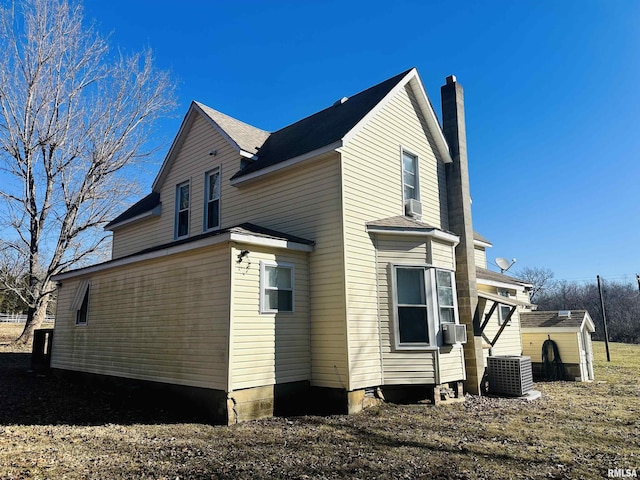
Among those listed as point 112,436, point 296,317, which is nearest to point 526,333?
point 296,317

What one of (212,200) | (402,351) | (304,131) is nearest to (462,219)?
(402,351)

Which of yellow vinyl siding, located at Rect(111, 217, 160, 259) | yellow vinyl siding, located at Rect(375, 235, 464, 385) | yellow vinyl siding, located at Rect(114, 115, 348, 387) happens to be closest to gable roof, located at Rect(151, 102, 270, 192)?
yellow vinyl siding, located at Rect(114, 115, 348, 387)

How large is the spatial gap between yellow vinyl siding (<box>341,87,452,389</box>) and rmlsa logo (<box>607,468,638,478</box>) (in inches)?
174

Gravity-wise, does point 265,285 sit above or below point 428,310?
above

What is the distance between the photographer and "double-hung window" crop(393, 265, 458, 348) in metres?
9.88

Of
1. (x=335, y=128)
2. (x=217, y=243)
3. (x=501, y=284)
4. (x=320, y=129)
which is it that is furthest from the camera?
(x=501, y=284)

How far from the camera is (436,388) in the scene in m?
9.90

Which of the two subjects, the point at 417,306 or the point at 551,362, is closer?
the point at 417,306

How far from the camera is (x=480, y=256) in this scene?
18.5 metres

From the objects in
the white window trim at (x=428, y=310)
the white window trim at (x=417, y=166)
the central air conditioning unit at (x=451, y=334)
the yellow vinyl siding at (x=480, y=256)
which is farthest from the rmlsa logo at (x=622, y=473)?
the yellow vinyl siding at (x=480, y=256)

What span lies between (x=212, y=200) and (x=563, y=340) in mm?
13193

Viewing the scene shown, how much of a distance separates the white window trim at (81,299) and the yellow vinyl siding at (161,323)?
0.14 m

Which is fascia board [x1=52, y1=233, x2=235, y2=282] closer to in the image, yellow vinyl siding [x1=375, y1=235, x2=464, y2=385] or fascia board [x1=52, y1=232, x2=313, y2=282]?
fascia board [x1=52, y1=232, x2=313, y2=282]

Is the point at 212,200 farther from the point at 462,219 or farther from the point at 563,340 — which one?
the point at 563,340
